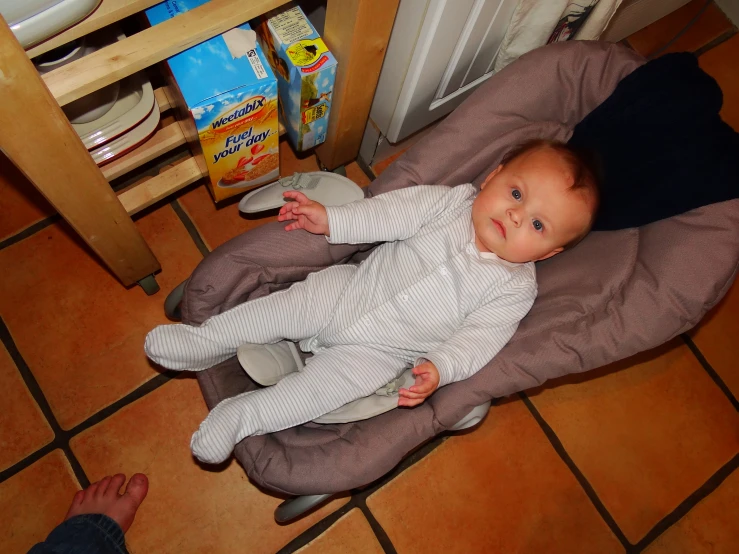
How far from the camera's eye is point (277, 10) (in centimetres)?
101

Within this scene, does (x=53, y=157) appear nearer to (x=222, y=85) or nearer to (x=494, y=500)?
(x=222, y=85)

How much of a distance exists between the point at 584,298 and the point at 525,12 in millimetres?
544

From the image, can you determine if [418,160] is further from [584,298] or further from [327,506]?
[327,506]

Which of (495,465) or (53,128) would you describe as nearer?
(53,128)

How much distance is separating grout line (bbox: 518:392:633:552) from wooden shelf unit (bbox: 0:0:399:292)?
778 mm

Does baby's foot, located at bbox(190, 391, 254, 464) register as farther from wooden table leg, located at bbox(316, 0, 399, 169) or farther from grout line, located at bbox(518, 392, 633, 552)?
grout line, located at bbox(518, 392, 633, 552)

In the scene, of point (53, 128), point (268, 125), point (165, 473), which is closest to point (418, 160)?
point (268, 125)

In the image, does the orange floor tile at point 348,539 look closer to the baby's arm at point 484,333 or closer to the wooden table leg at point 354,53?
the baby's arm at point 484,333

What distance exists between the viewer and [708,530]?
1334 mm

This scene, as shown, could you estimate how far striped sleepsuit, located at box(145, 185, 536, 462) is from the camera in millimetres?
956

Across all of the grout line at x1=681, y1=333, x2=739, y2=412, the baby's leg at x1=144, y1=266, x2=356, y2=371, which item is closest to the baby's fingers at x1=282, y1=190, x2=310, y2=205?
the baby's leg at x1=144, y1=266, x2=356, y2=371

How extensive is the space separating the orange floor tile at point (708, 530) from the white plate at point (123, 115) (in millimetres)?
1395

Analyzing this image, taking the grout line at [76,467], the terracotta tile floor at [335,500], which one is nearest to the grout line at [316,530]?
the terracotta tile floor at [335,500]

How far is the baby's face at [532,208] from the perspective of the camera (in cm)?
95
